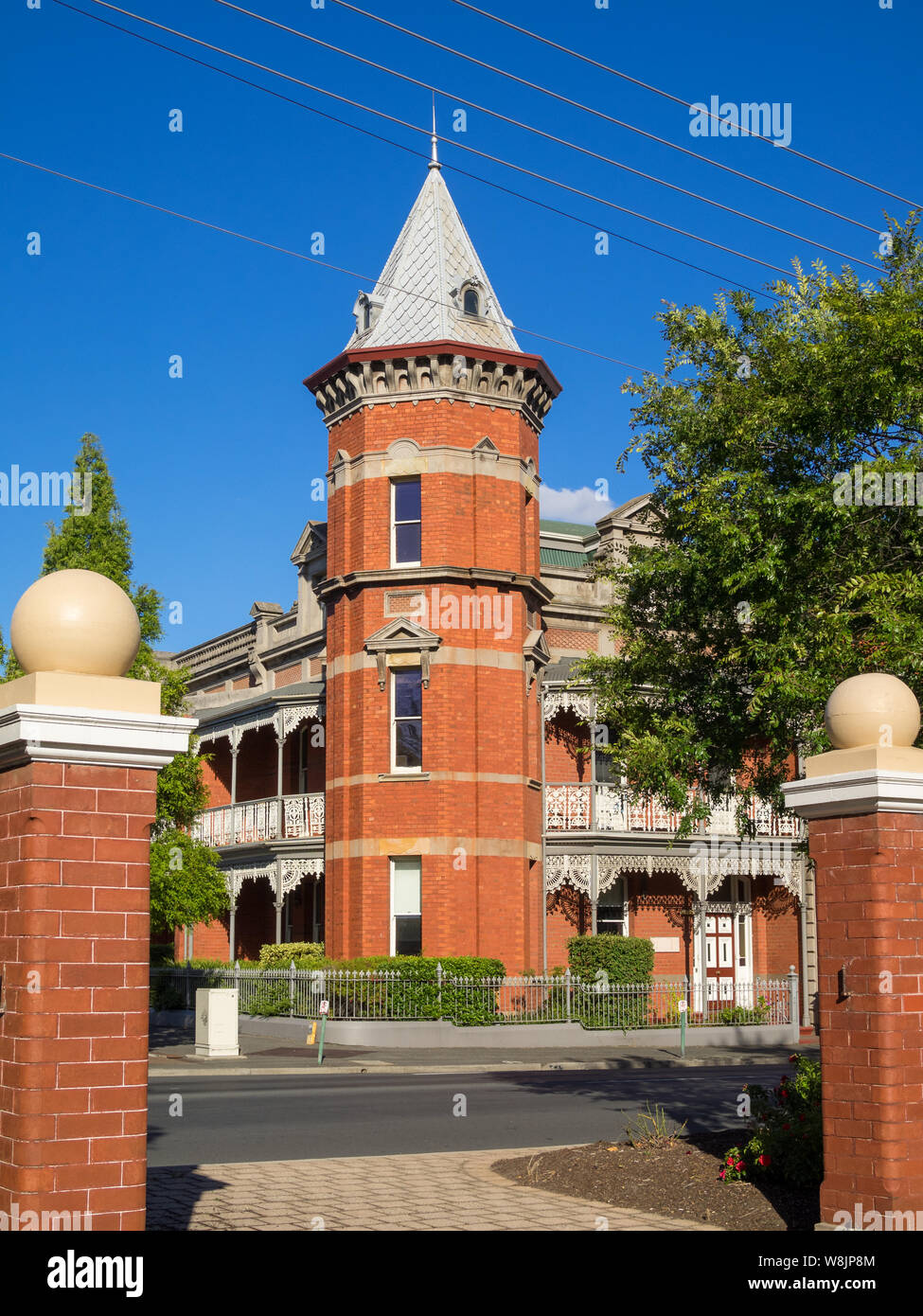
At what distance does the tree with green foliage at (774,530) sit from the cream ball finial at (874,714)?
2.66 meters

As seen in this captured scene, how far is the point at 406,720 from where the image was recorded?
1071 inches

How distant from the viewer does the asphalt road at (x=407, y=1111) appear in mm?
12156

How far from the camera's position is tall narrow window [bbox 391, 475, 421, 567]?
27.7 meters

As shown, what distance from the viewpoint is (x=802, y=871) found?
107ft

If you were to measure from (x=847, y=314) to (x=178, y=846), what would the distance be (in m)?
15.2

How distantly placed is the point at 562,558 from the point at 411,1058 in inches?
559

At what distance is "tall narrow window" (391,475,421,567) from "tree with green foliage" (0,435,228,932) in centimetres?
590

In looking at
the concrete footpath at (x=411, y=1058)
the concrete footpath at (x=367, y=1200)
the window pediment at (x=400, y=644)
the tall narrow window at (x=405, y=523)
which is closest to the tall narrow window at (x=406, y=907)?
the concrete footpath at (x=411, y=1058)

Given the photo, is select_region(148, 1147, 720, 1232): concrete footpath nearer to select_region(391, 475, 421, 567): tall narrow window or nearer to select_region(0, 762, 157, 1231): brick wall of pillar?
select_region(0, 762, 157, 1231): brick wall of pillar

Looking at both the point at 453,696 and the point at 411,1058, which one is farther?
the point at 453,696

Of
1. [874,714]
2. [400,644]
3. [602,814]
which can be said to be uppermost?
[400,644]

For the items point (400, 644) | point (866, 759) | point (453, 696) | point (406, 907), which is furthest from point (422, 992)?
point (866, 759)

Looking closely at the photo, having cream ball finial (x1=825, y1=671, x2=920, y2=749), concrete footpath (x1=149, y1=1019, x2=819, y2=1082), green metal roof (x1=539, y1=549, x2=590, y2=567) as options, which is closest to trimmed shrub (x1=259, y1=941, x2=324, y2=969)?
concrete footpath (x1=149, y1=1019, x2=819, y2=1082)

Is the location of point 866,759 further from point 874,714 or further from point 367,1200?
point 367,1200
